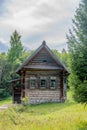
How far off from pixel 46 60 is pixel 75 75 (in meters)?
20.4

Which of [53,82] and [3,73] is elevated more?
[3,73]

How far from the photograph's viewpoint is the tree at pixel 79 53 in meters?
16.8

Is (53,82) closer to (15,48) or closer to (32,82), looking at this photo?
(32,82)

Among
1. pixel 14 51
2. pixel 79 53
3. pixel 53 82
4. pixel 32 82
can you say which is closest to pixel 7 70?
pixel 14 51

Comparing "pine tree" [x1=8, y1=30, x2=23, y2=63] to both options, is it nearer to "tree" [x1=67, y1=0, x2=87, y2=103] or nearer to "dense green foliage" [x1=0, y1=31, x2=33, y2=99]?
"dense green foliage" [x1=0, y1=31, x2=33, y2=99]

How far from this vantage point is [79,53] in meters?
17.0

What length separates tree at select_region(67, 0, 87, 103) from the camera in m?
16.8

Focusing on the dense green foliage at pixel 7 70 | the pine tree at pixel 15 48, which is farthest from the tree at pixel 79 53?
the pine tree at pixel 15 48

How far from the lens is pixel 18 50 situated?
69.2 m

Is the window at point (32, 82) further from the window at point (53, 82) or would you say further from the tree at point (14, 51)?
the tree at point (14, 51)

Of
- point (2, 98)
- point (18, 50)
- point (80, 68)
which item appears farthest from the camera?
point (18, 50)

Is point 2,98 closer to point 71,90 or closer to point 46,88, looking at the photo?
point 46,88

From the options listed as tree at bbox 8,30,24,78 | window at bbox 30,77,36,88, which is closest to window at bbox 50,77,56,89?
window at bbox 30,77,36,88

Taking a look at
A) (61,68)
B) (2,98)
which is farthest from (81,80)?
(2,98)
